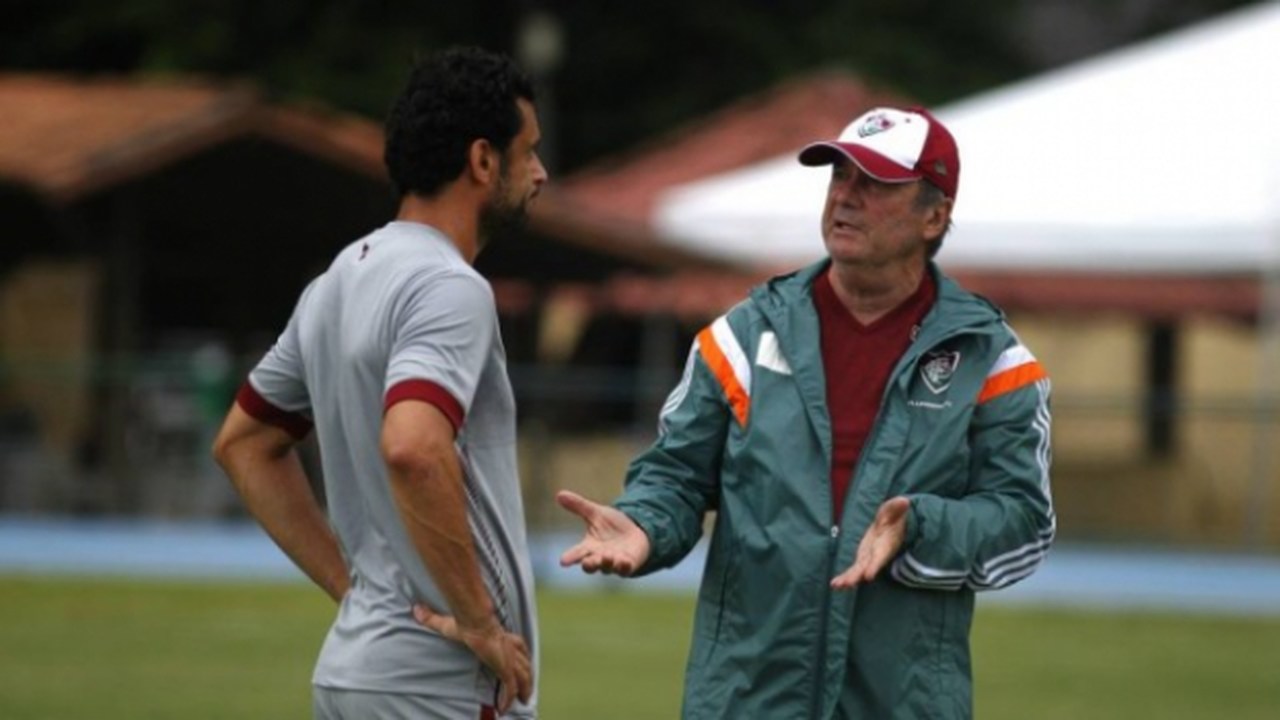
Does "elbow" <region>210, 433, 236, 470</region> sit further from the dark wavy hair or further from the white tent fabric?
the white tent fabric

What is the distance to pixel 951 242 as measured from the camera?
24.2 metres

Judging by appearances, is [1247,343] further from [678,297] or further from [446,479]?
[446,479]

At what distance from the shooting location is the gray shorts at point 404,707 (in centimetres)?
558

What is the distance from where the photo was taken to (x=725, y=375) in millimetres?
5863

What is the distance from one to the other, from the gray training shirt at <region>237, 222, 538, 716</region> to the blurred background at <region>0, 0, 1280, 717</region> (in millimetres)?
7650

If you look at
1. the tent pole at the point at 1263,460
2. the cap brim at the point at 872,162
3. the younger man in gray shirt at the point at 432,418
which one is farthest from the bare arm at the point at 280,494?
the tent pole at the point at 1263,460

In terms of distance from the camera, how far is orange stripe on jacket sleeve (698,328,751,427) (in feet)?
19.1

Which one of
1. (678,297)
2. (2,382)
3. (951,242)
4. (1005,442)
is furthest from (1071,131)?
(1005,442)

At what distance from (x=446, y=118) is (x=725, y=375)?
30.4 inches

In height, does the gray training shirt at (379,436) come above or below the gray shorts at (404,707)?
above

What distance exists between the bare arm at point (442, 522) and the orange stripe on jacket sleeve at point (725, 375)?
2.02 feet

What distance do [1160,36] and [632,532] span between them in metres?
40.9

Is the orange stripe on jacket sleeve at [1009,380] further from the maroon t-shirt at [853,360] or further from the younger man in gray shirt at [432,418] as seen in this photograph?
the younger man in gray shirt at [432,418]

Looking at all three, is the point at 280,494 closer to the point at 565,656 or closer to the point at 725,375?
the point at 725,375
